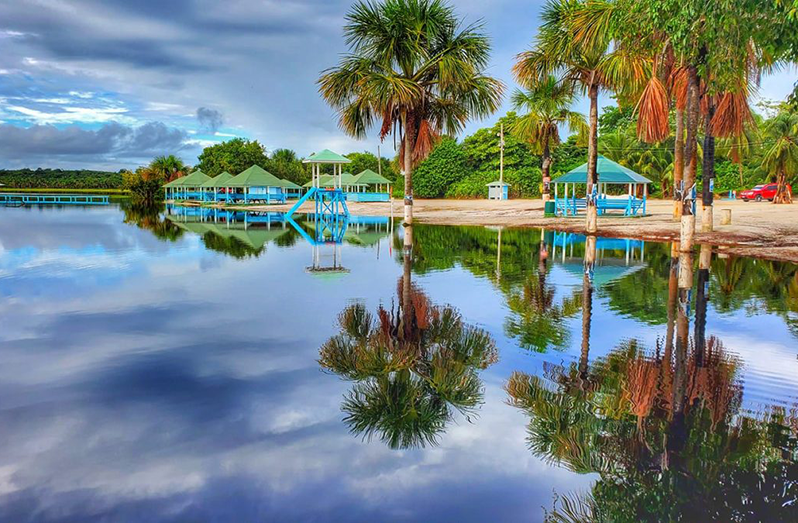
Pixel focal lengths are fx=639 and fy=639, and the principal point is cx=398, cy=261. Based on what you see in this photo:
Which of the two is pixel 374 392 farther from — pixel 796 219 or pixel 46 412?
pixel 796 219

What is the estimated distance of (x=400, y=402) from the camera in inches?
233

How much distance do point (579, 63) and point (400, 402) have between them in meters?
19.0

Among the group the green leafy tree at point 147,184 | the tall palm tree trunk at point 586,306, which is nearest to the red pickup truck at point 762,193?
the tall palm tree trunk at point 586,306

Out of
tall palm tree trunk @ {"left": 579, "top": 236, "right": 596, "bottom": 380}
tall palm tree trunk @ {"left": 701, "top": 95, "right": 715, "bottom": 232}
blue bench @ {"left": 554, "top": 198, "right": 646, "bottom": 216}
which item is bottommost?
tall palm tree trunk @ {"left": 579, "top": 236, "right": 596, "bottom": 380}

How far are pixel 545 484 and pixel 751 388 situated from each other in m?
3.13

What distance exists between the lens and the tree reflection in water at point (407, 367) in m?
5.52

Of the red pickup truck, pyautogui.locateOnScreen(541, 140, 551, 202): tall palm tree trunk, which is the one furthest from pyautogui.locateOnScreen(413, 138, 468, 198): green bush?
the red pickup truck

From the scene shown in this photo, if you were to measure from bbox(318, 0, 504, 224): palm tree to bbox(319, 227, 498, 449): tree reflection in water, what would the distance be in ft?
58.3

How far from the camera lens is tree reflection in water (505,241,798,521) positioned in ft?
13.8

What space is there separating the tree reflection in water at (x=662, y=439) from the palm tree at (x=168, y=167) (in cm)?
8170

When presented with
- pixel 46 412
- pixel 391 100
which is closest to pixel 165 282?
pixel 46 412

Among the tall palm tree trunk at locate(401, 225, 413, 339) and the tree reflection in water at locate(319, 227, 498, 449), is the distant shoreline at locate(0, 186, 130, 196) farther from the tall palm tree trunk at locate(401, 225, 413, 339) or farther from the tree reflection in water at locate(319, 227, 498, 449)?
the tree reflection in water at locate(319, 227, 498, 449)

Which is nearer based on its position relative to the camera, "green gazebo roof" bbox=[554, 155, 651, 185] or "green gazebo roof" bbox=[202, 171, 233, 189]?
"green gazebo roof" bbox=[554, 155, 651, 185]

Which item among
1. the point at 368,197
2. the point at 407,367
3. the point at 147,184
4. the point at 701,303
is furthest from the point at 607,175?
the point at 147,184
